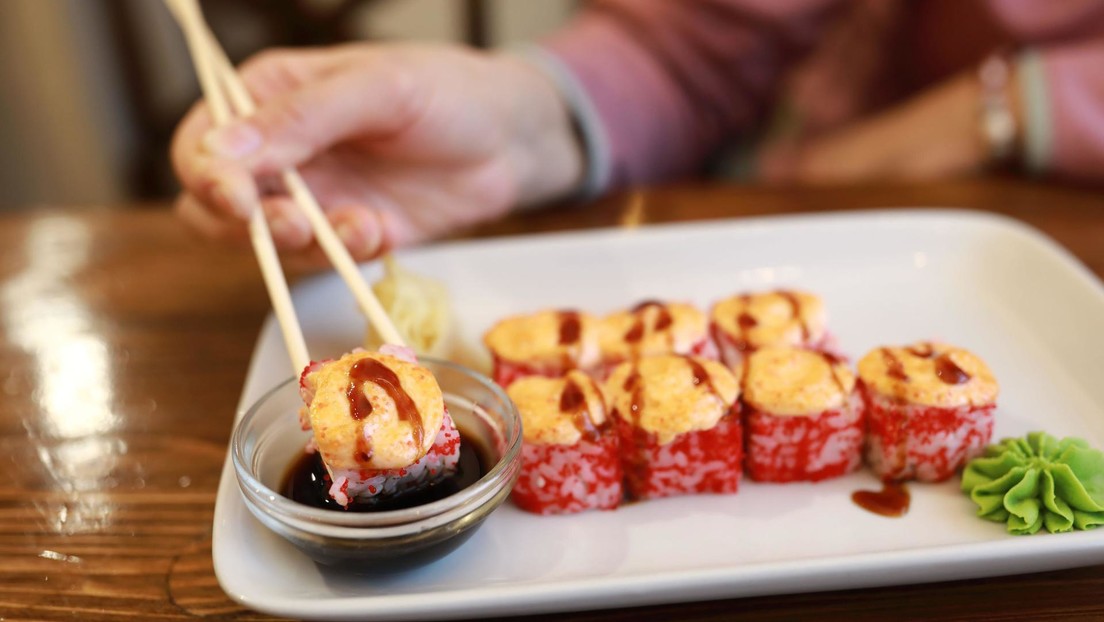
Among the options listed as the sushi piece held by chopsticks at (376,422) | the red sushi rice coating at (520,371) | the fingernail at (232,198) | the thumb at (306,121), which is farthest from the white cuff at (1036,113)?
the fingernail at (232,198)

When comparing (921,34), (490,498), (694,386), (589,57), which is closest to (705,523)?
(694,386)

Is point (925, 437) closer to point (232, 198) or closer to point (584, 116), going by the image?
point (232, 198)

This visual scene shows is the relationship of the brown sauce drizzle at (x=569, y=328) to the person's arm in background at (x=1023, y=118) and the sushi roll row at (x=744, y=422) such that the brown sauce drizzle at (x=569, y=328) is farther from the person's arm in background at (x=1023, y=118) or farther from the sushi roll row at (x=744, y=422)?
the person's arm in background at (x=1023, y=118)

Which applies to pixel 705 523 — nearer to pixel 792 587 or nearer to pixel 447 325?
pixel 792 587

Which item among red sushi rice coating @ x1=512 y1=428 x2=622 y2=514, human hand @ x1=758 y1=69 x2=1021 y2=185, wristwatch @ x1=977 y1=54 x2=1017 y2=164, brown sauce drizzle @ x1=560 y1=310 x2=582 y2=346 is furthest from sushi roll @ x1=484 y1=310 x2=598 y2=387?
wristwatch @ x1=977 y1=54 x2=1017 y2=164

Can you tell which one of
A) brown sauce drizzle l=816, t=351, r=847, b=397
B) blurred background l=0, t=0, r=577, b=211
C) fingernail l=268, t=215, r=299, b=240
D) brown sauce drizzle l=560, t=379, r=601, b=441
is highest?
brown sauce drizzle l=816, t=351, r=847, b=397

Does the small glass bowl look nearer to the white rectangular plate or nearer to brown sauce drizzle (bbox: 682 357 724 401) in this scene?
the white rectangular plate

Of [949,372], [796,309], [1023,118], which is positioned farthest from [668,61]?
[949,372]
